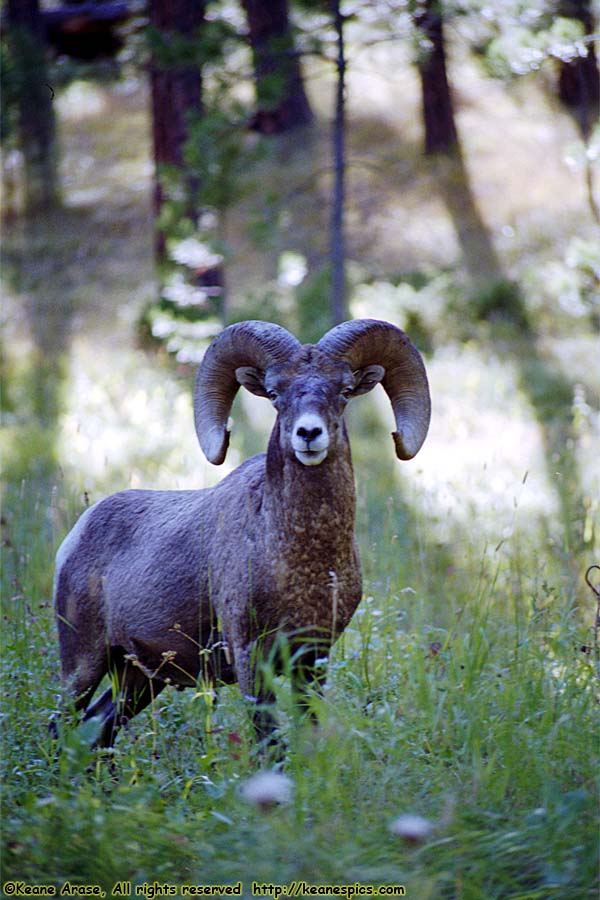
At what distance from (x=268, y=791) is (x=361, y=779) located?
79 cm

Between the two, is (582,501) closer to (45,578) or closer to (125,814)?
(45,578)

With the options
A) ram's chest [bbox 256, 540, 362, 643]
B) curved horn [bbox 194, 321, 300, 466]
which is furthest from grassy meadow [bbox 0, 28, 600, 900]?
curved horn [bbox 194, 321, 300, 466]

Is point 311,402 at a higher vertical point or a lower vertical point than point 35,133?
higher

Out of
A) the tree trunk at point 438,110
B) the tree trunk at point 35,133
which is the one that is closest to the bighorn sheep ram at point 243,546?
the tree trunk at point 438,110

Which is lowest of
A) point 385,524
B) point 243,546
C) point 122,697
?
point 385,524

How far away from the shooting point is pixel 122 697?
5777 millimetres

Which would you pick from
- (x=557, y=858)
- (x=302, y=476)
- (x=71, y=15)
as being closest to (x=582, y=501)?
(x=302, y=476)

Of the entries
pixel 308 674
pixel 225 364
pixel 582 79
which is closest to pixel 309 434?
pixel 225 364

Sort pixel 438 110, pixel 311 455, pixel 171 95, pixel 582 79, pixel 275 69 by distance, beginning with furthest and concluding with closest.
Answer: pixel 438 110
pixel 171 95
pixel 275 69
pixel 582 79
pixel 311 455

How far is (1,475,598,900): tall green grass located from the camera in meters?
3.65

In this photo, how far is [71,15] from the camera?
27203 millimetres

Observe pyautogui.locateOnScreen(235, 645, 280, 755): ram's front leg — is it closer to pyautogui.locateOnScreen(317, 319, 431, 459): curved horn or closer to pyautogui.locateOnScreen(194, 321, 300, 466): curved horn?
pyautogui.locateOnScreen(194, 321, 300, 466): curved horn

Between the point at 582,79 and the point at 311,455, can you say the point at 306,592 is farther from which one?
the point at 582,79

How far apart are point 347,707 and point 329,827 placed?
105 centimetres
